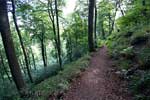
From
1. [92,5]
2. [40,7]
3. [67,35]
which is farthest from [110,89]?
[67,35]

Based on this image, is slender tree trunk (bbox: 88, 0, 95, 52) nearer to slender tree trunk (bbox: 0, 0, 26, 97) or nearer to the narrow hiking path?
the narrow hiking path

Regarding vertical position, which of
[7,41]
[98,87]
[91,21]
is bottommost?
[98,87]

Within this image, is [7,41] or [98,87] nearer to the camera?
[98,87]

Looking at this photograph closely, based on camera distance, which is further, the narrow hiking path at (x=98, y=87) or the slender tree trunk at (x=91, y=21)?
the slender tree trunk at (x=91, y=21)

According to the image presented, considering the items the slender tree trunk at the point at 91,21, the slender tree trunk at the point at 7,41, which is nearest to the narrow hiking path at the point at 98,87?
the slender tree trunk at the point at 7,41

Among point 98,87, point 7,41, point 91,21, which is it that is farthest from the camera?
point 91,21

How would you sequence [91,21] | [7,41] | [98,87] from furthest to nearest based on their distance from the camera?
[91,21]
[7,41]
[98,87]

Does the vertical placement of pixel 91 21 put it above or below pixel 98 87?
above

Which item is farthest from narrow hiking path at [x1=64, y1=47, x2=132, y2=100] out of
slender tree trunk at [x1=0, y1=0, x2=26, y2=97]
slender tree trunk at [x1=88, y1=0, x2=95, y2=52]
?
slender tree trunk at [x1=88, y1=0, x2=95, y2=52]

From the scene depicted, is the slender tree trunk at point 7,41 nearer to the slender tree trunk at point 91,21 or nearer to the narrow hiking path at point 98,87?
the narrow hiking path at point 98,87

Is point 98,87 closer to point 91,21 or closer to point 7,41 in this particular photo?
point 7,41

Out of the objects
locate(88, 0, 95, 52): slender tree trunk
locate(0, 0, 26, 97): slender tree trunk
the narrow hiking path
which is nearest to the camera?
the narrow hiking path

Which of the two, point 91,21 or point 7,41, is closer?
point 7,41

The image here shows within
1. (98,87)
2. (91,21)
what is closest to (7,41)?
(98,87)
